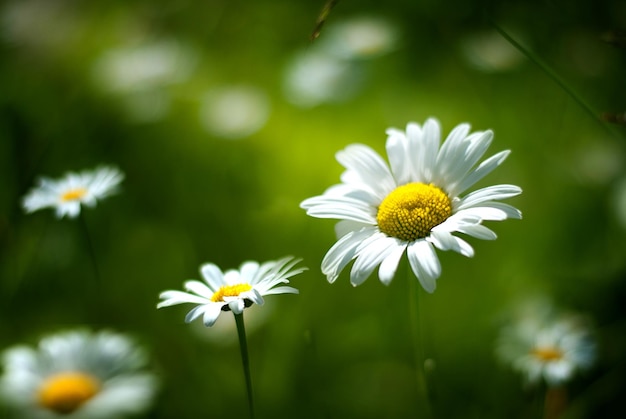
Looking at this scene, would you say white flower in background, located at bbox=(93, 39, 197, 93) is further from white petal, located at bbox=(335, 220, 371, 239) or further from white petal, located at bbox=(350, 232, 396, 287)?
white petal, located at bbox=(350, 232, 396, 287)

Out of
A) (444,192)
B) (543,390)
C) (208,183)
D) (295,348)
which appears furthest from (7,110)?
(543,390)

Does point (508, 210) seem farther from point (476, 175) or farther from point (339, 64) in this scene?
point (339, 64)

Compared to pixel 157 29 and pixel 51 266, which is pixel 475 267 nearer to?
pixel 51 266

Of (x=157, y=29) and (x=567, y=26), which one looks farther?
(x=157, y=29)

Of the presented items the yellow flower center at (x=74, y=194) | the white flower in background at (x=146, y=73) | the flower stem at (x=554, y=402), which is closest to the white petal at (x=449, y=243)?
the flower stem at (x=554, y=402)

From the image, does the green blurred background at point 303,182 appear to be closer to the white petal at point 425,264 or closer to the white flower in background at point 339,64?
the white flower in background at point 339,64

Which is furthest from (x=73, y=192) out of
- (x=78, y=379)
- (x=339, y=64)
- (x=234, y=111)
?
(x=339, y=64)
